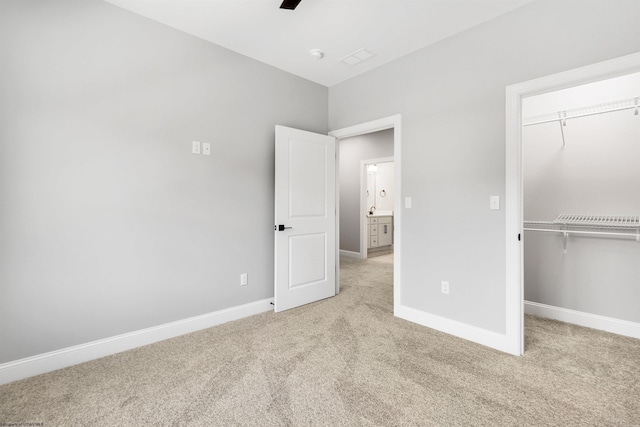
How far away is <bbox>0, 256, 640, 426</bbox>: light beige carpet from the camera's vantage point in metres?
1.58

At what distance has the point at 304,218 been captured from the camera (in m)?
3.36

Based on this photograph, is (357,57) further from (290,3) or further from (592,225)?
(592,225)

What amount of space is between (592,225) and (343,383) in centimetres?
274

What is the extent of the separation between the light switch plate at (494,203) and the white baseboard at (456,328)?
102cm

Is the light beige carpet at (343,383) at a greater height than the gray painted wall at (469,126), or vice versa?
the gray painted wall at (469,126)

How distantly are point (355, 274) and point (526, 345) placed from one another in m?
2.68

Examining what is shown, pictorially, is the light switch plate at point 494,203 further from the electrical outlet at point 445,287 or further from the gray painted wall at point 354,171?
the gray painted wall at point 354,171

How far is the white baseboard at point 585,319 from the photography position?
2.52m

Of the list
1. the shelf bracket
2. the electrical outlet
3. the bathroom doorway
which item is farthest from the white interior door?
the bathroom doorway

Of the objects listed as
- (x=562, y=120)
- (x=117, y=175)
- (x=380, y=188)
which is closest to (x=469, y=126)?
(x=562, y=120)

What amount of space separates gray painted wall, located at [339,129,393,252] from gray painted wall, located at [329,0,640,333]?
109 inches

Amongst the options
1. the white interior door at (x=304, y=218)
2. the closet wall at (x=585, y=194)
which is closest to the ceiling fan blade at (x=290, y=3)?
the white interior door at (x=304, y=218)

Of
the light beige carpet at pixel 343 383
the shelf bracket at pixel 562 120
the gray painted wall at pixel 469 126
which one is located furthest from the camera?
the shelf bracket at pixel 562 120

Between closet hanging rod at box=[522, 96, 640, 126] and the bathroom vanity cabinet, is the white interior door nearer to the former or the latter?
closet hanging rod at box=[522, 96, 640, 126]
